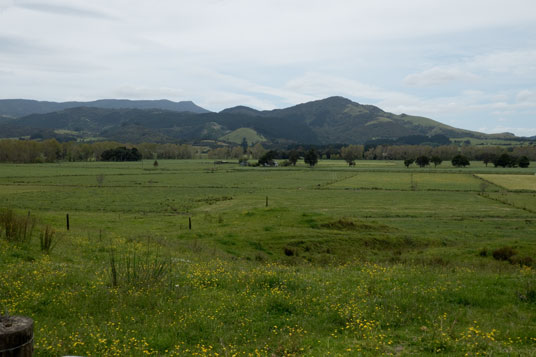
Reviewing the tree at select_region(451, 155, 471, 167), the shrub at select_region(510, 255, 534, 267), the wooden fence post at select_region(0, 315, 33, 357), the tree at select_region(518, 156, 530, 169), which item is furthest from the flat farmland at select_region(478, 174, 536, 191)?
the wooden fence post at select_region(0, 315, 33, 357)

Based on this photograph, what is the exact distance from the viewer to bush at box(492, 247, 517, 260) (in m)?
25.5

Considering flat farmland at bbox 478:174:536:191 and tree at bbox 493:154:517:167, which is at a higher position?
tree at bbox 493:154:517:167

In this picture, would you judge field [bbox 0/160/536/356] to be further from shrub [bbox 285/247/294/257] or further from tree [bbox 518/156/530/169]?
tree [bbox 518/156/530/169]

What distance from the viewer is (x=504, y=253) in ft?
84.8

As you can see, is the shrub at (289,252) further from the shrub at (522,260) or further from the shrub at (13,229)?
the shrub at (13,229)

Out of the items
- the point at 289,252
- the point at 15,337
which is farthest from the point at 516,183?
the point at 15,337

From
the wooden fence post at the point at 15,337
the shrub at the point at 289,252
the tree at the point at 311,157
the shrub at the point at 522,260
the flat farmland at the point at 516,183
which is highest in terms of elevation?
the tree at the point at 311,157

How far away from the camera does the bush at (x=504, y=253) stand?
2555cm

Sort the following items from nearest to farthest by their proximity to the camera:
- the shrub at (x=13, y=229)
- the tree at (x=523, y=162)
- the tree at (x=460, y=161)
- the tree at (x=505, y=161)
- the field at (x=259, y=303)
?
the field at (x=259, y=303) → the shrub at (x=13, y=229) → the tree at (x=505, y=161) → the tree at (x=523, y=162) → the tree at (x=460, y=161)

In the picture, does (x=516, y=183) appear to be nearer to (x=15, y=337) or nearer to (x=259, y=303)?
(x=259, y=303)

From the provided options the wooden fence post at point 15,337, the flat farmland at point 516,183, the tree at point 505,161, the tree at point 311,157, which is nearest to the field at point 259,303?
the wooden fence post at point 15,337

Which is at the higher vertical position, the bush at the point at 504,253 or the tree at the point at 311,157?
the tree at the point at 311,157

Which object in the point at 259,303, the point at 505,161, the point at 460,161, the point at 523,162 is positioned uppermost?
the point at 505,161

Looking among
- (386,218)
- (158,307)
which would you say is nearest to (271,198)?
(386,218)
